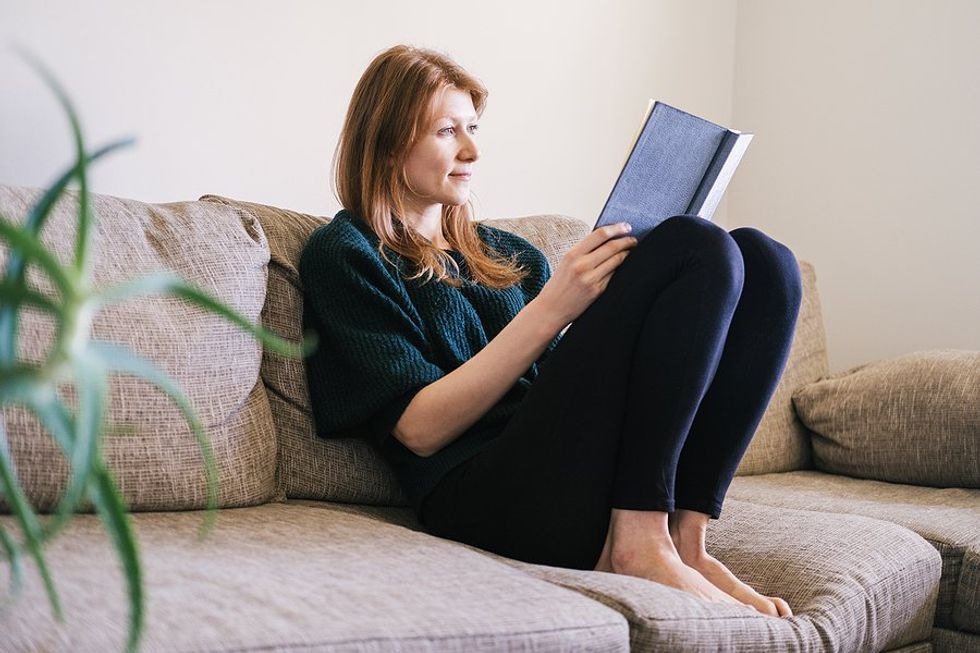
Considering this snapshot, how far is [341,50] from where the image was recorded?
2223 mm

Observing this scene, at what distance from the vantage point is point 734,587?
4.50 feet

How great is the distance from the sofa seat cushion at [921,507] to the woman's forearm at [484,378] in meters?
0.67

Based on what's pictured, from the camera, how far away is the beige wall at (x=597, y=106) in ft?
6.13

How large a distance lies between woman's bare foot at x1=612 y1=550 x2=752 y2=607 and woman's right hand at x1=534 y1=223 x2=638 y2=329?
1.01ft

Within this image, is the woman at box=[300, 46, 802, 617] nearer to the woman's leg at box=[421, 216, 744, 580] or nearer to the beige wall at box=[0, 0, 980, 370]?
the woman's leg at box=[421, 216, 744, 580]

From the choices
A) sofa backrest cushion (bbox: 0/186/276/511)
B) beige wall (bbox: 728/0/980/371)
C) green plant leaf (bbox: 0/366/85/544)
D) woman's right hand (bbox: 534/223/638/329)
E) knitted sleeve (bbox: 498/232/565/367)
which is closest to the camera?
green plant leaf (bbox: 0/366/85/544)

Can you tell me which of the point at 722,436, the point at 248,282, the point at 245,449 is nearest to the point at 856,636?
the point at 722,436

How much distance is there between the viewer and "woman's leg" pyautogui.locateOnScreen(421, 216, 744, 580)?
52.5 inches

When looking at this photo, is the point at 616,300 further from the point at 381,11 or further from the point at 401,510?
the point at 381,11

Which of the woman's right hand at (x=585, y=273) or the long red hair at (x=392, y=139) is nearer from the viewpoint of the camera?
the woman's right hand at (x=585, y=273)

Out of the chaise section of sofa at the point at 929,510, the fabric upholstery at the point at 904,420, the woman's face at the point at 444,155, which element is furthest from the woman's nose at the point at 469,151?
the fabric upholstery at the point at 904,420

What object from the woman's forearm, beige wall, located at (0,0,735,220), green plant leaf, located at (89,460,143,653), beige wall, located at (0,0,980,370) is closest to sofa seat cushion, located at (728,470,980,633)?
the woman's forearm

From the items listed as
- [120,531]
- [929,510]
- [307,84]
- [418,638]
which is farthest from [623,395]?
[307,84]

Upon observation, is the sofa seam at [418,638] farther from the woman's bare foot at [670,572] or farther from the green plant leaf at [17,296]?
the green plant leaf at [17,296]
